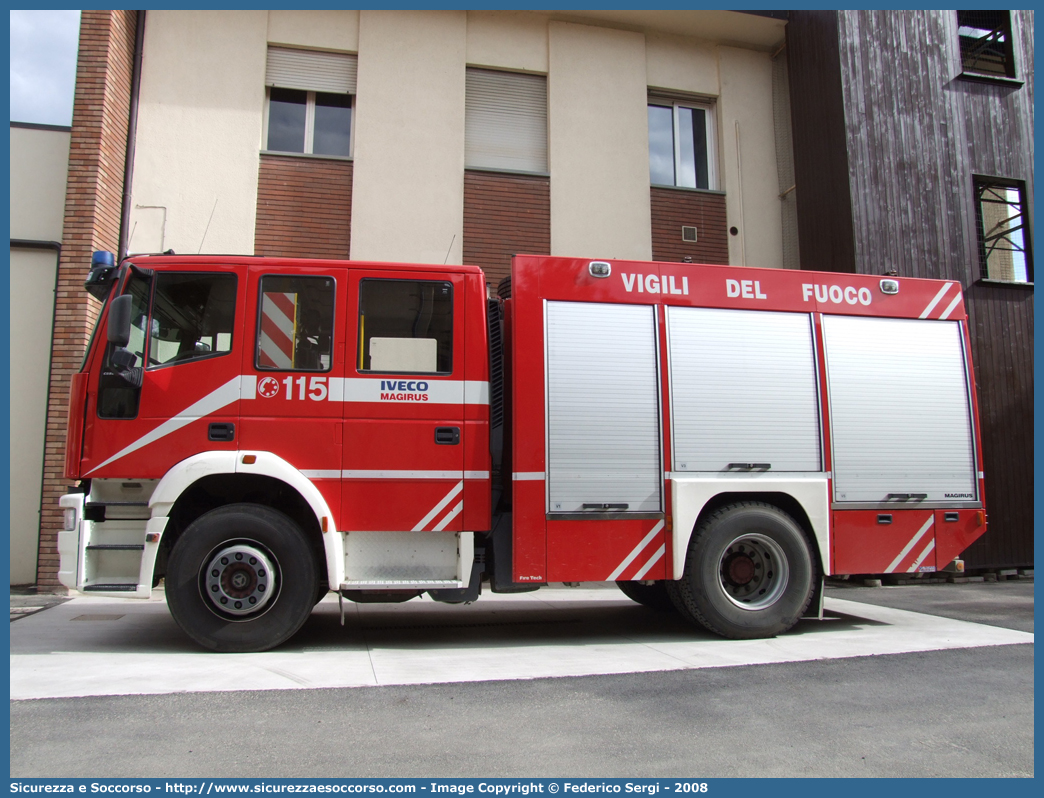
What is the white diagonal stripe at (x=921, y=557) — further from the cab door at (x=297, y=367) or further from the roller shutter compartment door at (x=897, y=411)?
the cab door at (x=297, y=367)

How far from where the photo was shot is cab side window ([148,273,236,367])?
5.47m

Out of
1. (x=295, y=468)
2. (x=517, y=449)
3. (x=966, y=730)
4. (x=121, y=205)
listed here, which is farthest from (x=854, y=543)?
(x=121, y=205)

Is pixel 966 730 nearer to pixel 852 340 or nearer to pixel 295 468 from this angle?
pixel 852 340

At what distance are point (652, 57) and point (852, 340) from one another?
24.2 ft

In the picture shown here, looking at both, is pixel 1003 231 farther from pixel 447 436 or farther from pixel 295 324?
pixel 295 324

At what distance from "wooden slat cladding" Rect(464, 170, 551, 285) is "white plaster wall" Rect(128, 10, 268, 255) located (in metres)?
3.06

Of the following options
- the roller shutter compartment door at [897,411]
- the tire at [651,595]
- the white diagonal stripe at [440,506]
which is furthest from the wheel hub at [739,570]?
the white diagonal stripe at [440,506]

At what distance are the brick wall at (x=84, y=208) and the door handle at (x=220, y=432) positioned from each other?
438 centimetres

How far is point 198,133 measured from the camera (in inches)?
396

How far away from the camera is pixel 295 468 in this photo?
17.8 feet

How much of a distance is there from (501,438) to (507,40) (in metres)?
7.83

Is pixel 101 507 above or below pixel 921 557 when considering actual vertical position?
above

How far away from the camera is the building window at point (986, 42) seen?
11.7 metres

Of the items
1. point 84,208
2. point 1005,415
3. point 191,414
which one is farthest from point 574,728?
point 1005,415
